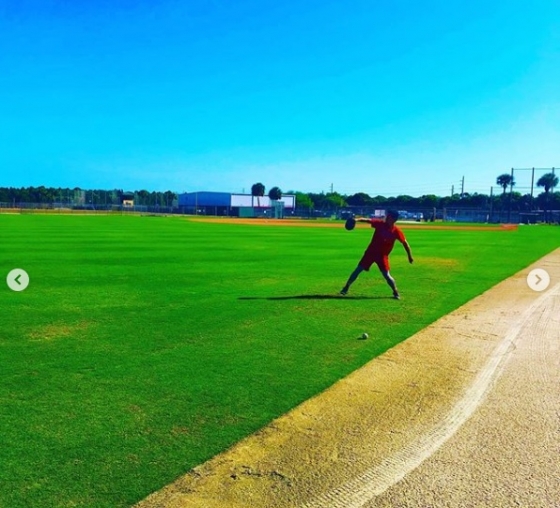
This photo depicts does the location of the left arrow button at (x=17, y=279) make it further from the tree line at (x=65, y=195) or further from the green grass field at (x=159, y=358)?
the tree line at (x=65, y=195)

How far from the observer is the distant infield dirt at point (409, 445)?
3.45 metres

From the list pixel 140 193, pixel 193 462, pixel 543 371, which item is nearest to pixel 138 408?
pixel 193 462

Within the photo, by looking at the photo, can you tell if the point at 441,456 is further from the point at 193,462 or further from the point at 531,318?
the point at 531,318

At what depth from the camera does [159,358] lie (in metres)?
6.33

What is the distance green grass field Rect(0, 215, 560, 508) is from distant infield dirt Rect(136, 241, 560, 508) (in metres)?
0.30

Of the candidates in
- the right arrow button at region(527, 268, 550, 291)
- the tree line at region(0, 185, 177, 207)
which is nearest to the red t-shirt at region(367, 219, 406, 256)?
the right arrow button at region(527, 268, 550, 291)

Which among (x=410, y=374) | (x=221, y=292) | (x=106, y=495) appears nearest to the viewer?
(x=106, y=495)

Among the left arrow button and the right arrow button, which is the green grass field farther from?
the right arrow button

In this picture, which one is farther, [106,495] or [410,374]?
[410,374]

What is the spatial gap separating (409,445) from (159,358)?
3256 mm

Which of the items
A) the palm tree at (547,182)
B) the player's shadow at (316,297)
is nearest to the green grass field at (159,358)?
the player's shadow at (316,297)

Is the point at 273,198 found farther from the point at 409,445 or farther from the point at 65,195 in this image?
the point at 409,445

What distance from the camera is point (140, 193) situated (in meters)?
173

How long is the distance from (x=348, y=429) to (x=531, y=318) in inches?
236
